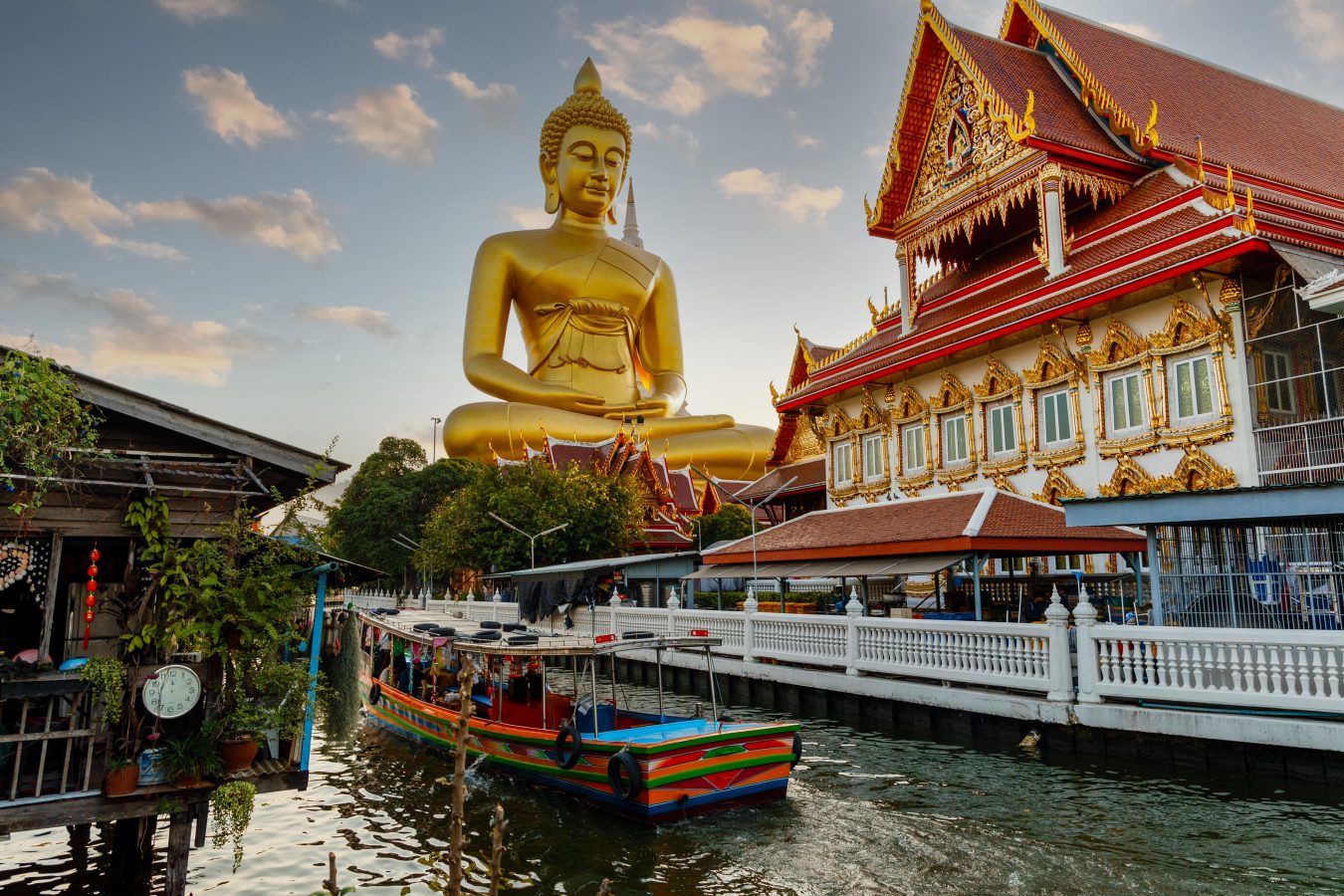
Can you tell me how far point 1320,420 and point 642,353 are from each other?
93.1 ft

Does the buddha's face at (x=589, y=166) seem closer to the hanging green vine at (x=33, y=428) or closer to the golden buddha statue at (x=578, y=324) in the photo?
the golden buddha statue at (x=578, y=324)

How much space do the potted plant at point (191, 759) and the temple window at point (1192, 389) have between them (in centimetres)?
1576

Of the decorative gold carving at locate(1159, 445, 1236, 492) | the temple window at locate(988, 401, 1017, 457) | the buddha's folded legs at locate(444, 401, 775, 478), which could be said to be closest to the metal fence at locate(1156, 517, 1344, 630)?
the decorative gold carving at locate(1159, 445, 1236, 492)

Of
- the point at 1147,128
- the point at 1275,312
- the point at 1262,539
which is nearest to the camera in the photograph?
the point at 1262,539

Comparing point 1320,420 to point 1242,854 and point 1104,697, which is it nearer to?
point 1104,697

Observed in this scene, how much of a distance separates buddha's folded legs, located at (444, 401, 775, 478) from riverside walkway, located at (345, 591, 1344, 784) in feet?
67.1

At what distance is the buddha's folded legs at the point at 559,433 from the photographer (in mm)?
36531

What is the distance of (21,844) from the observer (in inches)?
364

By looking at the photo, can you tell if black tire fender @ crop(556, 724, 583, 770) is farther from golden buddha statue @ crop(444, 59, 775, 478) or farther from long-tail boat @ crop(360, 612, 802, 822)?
golden buddha statue @ crop(444, 59, 775, 478)

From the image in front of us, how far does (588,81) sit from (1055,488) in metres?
27.0

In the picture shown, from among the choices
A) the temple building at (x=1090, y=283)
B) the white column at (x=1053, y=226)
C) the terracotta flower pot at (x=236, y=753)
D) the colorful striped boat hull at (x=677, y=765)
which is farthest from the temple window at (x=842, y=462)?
the terracotta flower pot at (x=236, y=753)

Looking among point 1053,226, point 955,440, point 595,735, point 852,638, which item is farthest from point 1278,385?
point 595,735

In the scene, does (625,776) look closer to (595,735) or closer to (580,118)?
(595,735)

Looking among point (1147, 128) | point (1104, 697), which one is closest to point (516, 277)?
point (1147, 128)
